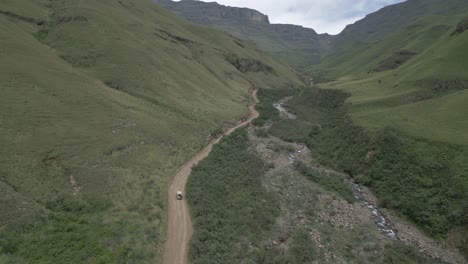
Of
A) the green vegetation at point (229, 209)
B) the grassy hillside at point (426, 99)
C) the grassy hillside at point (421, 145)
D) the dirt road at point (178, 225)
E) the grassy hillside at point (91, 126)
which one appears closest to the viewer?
the grassy hillside at point (91, 126)

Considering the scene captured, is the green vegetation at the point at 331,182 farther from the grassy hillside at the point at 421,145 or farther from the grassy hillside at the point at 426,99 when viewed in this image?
the grassy hillside at the point at 426,99

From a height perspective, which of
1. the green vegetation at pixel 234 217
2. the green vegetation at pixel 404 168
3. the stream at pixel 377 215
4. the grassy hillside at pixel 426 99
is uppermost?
the grassy hillside at pixel 426 99

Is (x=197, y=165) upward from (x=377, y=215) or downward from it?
downward

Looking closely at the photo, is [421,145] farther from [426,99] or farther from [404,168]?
[426,99]

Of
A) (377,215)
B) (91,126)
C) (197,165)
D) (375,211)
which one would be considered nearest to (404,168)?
(375,211)

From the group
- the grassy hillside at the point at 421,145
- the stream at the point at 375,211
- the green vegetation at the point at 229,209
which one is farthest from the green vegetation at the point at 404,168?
the green vegetation at the point at 229,209

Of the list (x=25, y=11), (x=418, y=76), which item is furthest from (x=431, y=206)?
(x=25, y=11)

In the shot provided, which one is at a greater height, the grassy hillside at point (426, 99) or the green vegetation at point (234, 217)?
the grassy hillside at point (426, 99)

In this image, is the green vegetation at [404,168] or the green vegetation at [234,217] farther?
the green vegetation at [404,168]

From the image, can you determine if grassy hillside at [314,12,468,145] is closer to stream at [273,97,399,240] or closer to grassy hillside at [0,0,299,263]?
stream at [273,97,399,240]

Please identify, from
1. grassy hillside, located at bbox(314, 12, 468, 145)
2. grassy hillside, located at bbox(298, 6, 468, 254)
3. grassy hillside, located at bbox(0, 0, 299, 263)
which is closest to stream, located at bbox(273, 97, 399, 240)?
grassy hillside, located at bbox(298, 6, 468, 254)

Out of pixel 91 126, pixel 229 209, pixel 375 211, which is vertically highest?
pixel 91 126
